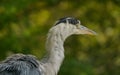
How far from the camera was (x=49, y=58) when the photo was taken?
27.4 ft

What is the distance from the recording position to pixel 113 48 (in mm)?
14859

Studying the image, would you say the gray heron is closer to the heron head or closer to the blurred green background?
the heron head

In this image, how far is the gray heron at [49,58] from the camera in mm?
7930

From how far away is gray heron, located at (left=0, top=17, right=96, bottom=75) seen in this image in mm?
7930

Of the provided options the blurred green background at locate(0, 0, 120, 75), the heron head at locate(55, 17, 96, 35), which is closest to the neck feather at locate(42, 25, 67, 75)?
the heron head at locate(55, 17, 96, 35)

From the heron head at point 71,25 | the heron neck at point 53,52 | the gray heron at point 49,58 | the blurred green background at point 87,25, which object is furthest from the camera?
the blurred green background at point 87,25

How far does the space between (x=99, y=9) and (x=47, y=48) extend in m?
6.80

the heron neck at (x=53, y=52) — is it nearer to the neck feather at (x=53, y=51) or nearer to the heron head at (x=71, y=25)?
the neck feather at (x=53, y=51)

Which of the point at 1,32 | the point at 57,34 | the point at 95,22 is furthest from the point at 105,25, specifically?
the point at 57,34

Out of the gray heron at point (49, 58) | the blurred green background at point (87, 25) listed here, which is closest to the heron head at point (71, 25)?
the gray heron at point (49, 58)

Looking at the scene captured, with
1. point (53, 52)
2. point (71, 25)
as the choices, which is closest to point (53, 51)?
point (53, 52)

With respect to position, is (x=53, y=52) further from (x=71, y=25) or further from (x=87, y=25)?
(x=87, y=25)

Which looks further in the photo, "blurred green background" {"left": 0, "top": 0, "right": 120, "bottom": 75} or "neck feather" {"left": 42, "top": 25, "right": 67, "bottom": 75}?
"blurred green background" {"left": 0, "top": 0, "right": 120, "bottom": 75}

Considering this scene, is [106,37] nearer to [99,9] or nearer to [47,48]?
[99,9]
